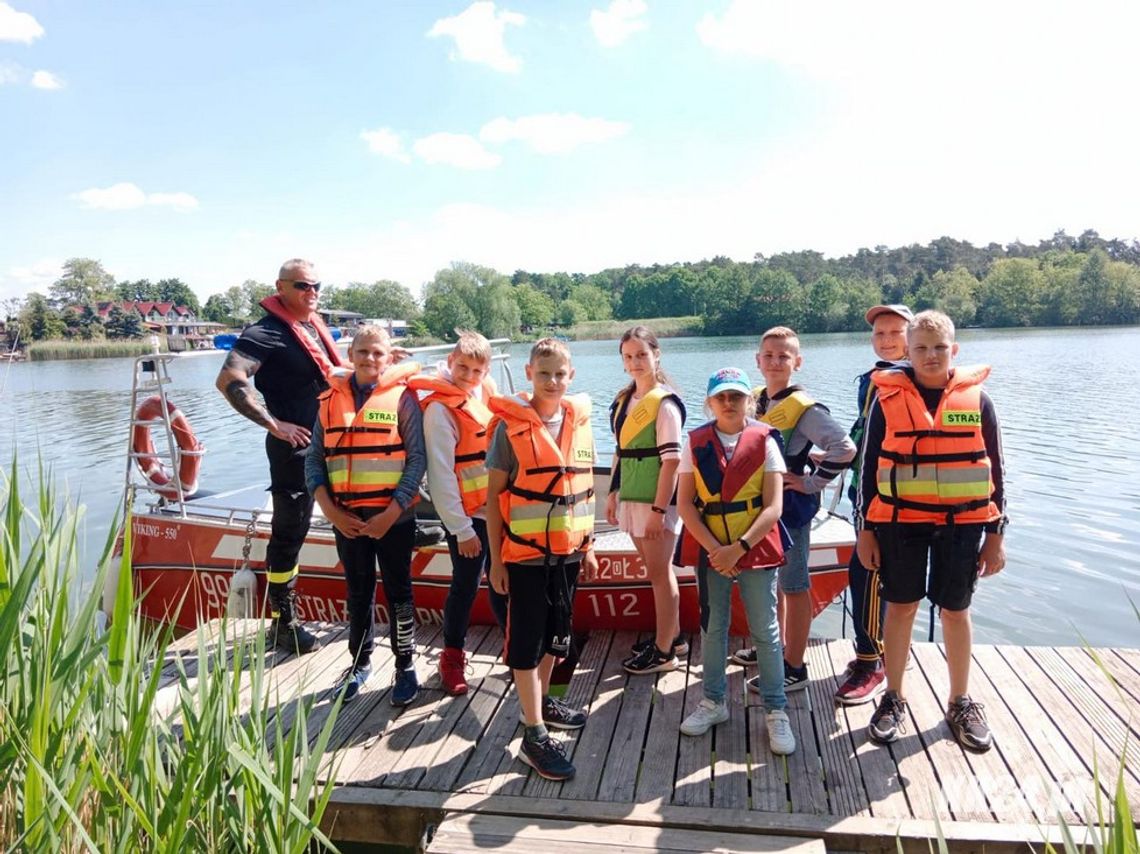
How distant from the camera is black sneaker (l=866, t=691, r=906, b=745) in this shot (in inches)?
122

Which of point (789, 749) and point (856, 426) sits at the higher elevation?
point (856, 426)

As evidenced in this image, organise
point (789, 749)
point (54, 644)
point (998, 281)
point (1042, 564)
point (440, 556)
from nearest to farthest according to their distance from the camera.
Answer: point (54, 644) → point (789, 749) → point (440, 556) → point (1042, 564) → point (998, 281)

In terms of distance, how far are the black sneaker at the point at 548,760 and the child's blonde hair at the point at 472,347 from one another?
67.7 inches

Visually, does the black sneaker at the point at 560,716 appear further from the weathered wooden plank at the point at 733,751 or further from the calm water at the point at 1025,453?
the calm water at the point at 1025,453

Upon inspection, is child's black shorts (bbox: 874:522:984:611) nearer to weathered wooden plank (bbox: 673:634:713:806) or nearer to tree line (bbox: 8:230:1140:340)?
weathered wooden plank (bbox: 673:634:713:806)

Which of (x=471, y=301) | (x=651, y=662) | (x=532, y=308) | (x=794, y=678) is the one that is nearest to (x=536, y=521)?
(x=651, y=662)

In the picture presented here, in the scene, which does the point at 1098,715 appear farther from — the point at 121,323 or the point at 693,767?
the point at 121,323

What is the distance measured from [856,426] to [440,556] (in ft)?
8.92

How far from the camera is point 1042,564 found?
26.4ft

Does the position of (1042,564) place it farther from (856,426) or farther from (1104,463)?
(856,426)

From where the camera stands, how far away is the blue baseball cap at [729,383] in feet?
9.66

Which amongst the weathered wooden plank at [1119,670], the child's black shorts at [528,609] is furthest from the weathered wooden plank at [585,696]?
the weathered wooden plank at [1119,670]

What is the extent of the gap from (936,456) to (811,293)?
68.4 metres

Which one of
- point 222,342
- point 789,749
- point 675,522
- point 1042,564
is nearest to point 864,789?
point 789,749
